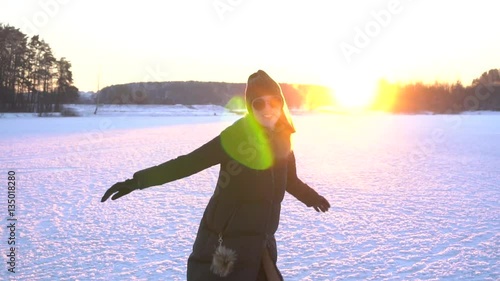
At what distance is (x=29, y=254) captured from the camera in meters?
3.48

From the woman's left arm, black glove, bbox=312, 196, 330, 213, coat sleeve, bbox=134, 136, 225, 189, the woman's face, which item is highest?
the woman's face

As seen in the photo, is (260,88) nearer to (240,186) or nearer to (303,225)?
(240,186)

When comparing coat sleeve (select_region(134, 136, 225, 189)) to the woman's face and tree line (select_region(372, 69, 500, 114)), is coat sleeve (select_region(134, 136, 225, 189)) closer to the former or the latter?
the woman's face

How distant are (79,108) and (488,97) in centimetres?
4319

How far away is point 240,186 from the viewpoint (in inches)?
73.2

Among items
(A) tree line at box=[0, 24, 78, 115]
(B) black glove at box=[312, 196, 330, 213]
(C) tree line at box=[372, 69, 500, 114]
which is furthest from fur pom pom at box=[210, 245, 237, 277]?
(C) tree line at box=[372, 69, 500, 114]

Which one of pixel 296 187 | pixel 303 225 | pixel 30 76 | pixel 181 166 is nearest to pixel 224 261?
pixel 181 166

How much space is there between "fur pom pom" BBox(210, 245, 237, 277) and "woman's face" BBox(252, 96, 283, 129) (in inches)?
21.3

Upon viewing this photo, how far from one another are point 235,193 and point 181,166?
0.25 meters

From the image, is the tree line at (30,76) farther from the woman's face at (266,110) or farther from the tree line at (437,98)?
the woman's face at (266,110)

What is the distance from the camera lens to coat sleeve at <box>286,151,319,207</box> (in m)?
2.17

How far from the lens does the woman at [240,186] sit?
1.87 metres

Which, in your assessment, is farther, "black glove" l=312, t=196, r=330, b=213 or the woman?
"black glove" l=312, t=196, r=330, b=213

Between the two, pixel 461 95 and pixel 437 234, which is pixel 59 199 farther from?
pixel 461 95
